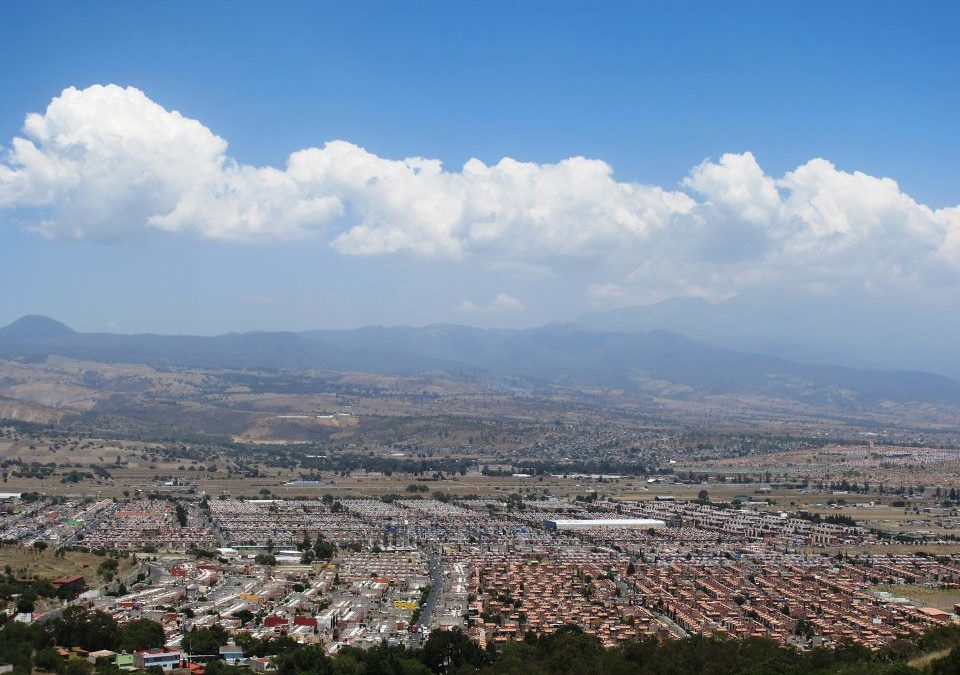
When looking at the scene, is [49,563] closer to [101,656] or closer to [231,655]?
[101,656]

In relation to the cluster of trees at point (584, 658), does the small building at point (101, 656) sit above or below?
below

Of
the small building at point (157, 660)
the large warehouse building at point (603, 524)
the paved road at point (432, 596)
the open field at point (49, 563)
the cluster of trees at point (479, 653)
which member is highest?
the cluster of trees at point (479, 653)

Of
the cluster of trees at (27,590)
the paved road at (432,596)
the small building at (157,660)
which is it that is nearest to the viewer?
the small building at (157,660)

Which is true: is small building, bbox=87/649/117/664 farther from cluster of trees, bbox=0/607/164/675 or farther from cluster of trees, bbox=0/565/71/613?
cluster of trees, bbox=0/565/71/613

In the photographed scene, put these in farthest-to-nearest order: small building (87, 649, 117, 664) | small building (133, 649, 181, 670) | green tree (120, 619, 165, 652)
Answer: green tree (120, 619, 165, 652) < small building (133, 649, 181, 670) < small building (87, 649, 117, 664)

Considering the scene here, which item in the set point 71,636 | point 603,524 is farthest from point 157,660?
point 603,524

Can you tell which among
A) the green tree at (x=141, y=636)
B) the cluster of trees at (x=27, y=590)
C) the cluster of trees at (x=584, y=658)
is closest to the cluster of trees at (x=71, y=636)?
the green tree at (x=141, y=636)

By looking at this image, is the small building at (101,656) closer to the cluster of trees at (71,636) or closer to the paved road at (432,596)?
the cluster of trees at (71,636)

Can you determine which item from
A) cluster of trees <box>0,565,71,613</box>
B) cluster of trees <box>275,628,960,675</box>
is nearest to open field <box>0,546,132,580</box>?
cluster of trees <box>0,565,71,613</box>

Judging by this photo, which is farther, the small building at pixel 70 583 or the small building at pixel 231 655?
the small building at pixel 70 583
